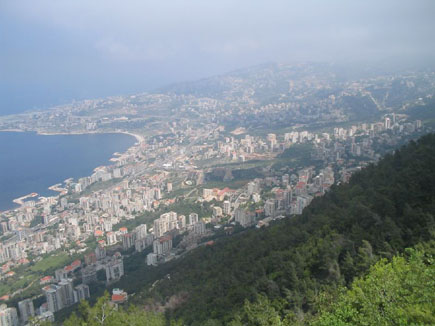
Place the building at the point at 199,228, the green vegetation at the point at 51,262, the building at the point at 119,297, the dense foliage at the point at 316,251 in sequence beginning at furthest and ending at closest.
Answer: the building at the point at 199,228 < the green vegetation at the point at 51,262 < the building at the point at 119,297 < the dense foliage at the point at 316,251

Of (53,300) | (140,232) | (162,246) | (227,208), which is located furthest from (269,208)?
(53,300)

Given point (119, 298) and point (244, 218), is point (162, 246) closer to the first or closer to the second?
point (244, 218)

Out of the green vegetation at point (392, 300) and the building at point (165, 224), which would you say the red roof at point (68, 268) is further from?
the green vegetation at point (392, 300)

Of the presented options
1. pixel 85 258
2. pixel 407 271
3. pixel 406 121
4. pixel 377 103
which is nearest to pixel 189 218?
pixel 85 258

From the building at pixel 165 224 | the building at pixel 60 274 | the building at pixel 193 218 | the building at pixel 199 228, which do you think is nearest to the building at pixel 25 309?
the building at pixel 60 274

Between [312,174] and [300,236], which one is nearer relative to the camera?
[300,236]

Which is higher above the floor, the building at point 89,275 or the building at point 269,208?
the building at point 269,208

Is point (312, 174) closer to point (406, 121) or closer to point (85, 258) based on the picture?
point (406, 121)
